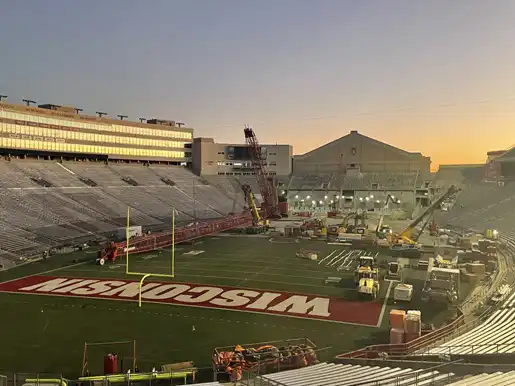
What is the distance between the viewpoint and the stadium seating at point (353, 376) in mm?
10820

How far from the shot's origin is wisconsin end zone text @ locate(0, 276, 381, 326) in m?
22.6

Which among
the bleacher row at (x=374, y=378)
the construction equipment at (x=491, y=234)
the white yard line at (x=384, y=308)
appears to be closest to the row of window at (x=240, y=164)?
the construction equipment at (x=491, y=234)

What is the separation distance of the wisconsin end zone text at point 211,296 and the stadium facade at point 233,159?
6880 cm

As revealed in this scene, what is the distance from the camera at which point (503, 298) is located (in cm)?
2247

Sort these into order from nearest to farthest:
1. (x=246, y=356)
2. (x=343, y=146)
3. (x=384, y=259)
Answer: (x=246, y=356), (x=384, y=259), (x=343, y=146)

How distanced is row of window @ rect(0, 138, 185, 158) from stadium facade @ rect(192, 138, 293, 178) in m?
5.04

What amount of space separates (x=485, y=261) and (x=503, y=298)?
11.7 meters

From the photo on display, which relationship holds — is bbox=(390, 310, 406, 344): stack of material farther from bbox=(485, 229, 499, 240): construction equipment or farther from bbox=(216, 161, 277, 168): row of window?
bbox=(216, 161, 277, 168): row of window

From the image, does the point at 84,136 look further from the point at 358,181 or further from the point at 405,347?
the point at 405,347

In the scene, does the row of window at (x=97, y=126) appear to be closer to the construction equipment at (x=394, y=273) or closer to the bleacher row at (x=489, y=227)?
the bleacher row at (x=489, y=227)

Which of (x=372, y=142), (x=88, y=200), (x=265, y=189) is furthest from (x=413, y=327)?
(x=372, y=142)

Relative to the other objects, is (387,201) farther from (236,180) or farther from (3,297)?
(3,297)

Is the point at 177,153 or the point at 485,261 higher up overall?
the point at 177,153

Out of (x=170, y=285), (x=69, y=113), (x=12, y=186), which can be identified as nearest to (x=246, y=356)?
(x=170, y=285)
